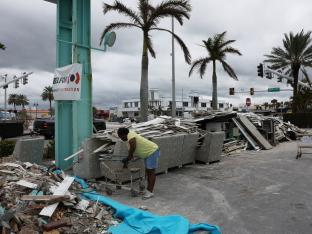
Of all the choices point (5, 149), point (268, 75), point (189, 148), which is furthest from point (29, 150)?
point (268, 75)

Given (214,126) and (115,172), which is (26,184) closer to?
(115,172)

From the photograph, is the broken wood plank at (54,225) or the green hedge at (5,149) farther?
the green hedge at (5,149)

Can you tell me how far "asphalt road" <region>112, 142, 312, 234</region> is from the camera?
607 centimetres

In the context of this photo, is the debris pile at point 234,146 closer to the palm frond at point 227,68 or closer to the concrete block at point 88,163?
the concrete block at point 88,163

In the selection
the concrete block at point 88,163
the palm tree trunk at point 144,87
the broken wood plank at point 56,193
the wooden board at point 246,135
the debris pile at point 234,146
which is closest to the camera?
the broken wood plank at point 56,193

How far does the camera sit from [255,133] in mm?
18453

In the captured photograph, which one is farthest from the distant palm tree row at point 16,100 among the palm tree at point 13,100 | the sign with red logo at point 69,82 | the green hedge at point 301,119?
the sign with red logo at point 69,82

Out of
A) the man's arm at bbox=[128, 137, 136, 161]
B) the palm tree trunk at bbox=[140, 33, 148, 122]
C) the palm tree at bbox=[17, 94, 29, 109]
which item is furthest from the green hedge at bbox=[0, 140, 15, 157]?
the palm tree at bbox=[17, 94, 29, 109]

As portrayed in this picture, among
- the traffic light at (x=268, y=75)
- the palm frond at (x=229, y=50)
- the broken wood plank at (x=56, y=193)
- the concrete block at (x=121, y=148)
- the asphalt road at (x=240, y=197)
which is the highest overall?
the palm frond at (x=229, y=50)

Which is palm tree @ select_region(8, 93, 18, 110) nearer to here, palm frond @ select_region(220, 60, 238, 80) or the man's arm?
palm frond @ select_region(220, 60, 238, 80)

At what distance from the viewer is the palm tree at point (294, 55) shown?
3691 cm

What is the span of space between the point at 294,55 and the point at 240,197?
33.5 meters

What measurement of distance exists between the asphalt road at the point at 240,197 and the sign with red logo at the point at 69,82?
3.48 m

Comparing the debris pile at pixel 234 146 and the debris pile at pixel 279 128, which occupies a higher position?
the debris pile at pixel 279 128
